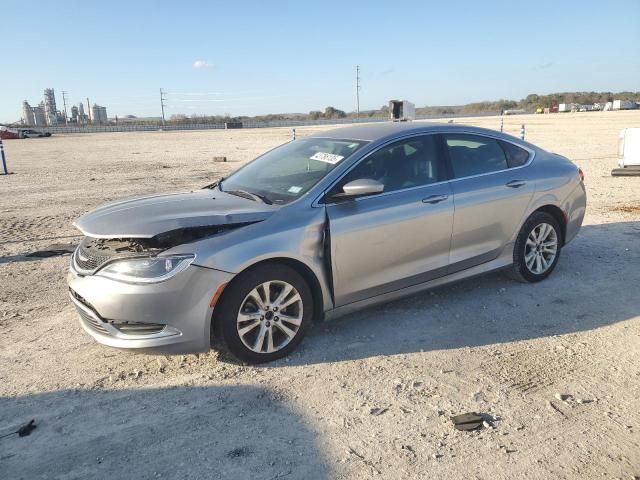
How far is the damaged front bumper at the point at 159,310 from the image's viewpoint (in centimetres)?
351

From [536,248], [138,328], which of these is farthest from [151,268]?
[536,248]

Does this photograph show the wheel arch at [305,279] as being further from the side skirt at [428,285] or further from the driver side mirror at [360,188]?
the driver side mirror at [360,188]

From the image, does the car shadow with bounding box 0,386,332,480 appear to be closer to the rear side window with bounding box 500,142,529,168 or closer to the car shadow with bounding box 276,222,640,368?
the car shadow with bounding box 276,222,640,368

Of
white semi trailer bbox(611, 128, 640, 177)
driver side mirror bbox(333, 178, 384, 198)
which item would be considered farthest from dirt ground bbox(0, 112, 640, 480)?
white semi trailer bbox(611, 128, 640, 177)

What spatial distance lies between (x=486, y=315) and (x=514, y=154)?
1751mm

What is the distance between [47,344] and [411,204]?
3.26 m

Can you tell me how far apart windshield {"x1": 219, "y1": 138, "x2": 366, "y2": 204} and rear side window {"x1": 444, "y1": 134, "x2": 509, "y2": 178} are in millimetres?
971

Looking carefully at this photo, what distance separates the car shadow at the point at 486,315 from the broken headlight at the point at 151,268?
1061 mm

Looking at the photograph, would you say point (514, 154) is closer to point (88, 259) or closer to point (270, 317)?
point (270, 317)

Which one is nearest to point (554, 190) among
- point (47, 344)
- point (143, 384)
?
point (143, 384)

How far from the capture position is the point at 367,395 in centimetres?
350

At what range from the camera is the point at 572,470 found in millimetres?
2736

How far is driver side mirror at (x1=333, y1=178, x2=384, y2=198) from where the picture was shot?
13.4ft

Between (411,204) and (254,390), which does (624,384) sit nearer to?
(411,204)
